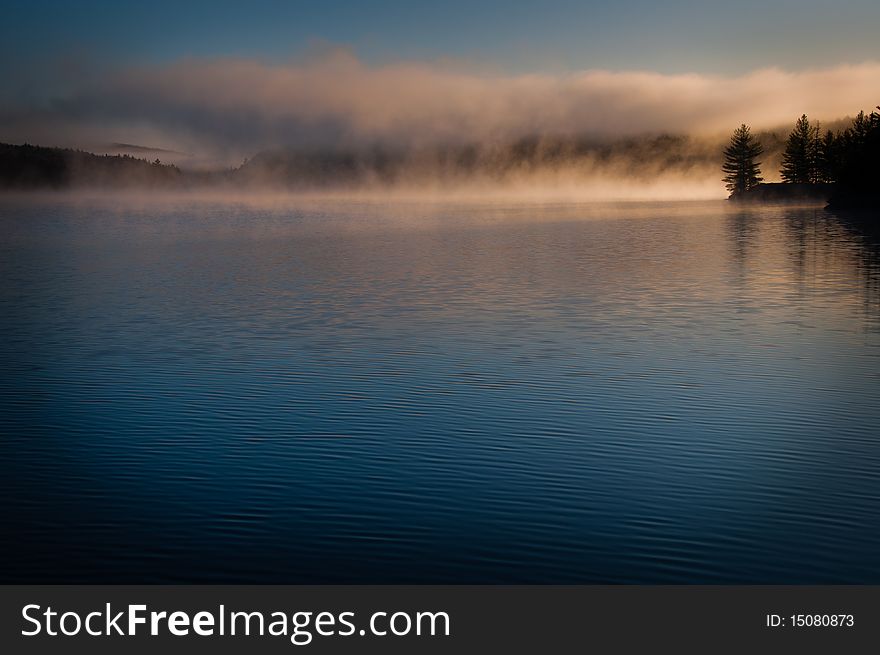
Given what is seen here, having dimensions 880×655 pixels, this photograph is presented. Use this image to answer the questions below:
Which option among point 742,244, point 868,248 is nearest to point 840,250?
point 868,248

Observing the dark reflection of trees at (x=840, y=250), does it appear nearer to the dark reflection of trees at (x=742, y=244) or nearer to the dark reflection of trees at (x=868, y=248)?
the dark reflection of trees at (x=868, y=248)

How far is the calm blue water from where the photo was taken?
615 inches

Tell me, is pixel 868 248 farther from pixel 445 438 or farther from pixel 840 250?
pixel 445 438

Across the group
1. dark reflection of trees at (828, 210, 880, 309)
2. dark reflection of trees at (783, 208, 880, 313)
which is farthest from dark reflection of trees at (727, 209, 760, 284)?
dark reflection of trees at (828, 210, 880, 309)

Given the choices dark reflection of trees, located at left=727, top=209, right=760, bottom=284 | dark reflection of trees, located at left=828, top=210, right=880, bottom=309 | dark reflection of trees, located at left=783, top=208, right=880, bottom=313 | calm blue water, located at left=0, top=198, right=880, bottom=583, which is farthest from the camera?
dark reflection of trees, located at left=727, top=209, right=760, bottom=284

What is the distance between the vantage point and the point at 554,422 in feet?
78.8

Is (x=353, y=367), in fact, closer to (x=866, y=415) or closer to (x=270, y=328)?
(x=270, y=328)

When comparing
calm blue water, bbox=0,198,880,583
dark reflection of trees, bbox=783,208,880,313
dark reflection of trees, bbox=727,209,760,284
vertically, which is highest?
calm blue water, bbox=0,198,880,583

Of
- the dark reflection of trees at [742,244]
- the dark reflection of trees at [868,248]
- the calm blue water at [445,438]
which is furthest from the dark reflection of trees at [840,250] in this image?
the calm blue water at [445,438]

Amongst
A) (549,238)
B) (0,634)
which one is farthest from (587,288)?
(549,238)

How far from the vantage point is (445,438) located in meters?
22.6

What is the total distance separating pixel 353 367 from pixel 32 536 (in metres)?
15.9

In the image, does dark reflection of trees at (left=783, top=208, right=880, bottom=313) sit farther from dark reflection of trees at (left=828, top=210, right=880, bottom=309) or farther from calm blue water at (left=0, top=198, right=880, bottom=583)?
calm blue water at (left=0, top=198, right=880, bottom=583)

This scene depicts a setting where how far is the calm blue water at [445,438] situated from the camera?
15.6m
